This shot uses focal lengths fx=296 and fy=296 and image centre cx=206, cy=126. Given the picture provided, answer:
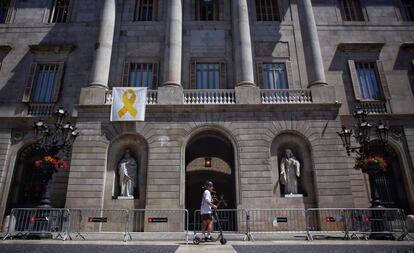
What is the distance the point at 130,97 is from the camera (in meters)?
17.4

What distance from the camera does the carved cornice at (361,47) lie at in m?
21.7

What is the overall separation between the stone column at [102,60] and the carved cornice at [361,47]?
A: 649 inches

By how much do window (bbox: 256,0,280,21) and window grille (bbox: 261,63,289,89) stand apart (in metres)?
4.23

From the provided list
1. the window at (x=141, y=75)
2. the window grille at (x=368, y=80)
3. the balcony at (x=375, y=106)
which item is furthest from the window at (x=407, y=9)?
the window at (x=141, y=75)

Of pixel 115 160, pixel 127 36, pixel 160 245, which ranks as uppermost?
pixel 127 36

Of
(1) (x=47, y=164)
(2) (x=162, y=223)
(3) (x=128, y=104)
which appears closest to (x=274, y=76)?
(3) (x=128, y=104)

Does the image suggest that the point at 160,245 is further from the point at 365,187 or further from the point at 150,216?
the point at 365,187

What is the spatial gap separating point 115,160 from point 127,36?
973 cm

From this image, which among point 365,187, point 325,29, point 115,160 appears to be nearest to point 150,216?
point 115,160

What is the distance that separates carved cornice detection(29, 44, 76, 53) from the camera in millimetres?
21531

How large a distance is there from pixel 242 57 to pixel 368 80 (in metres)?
9.55

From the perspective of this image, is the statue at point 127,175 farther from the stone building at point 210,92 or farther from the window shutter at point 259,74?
the window shutter at point 259,74

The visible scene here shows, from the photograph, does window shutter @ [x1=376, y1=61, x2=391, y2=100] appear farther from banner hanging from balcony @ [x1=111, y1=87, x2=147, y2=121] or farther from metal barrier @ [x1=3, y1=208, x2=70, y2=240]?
metal barrier @ [x1=3, y1=208, x2=70, y2=240]

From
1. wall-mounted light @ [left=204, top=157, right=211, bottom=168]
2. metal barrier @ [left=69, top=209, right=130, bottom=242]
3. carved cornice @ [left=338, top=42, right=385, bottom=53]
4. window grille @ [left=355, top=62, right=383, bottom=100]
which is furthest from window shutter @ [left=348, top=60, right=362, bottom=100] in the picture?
metal barrier @ [left=69, top=209, right=130, bottom=242]
